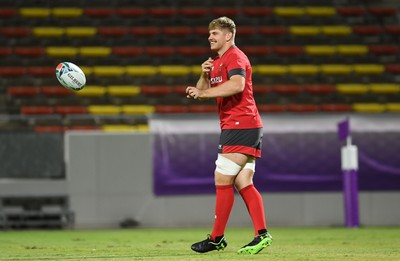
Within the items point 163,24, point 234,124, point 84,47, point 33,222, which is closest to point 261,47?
point 163,24

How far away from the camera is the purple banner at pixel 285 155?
1244cm

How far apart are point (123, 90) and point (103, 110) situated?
803 mm

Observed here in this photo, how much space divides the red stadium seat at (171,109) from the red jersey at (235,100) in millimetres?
8375

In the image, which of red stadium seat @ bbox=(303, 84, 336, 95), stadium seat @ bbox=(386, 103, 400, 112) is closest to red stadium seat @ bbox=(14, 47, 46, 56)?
red stadium seat @ bbox=(303, 84, 336, 95)

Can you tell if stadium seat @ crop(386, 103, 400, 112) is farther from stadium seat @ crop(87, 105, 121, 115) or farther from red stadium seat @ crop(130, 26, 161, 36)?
stadium seat @ crop(87, 105, 121, 115)

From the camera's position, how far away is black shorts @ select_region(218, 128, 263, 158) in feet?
21.3

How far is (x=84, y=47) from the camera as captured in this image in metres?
16.7

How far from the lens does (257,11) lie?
59.2 feet

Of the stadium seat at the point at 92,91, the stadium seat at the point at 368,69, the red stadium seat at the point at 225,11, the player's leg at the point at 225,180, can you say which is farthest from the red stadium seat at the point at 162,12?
the player's leg at the point at 225,180

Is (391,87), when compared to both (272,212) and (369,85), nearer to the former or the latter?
(369,85)

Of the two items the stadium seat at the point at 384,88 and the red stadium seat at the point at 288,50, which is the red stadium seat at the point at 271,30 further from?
the stadium seat at the point at 384,88

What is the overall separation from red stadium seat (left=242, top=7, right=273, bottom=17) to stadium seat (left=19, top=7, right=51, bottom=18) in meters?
4.23

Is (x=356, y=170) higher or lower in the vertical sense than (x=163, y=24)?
lower

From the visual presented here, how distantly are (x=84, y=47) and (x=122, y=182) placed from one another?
5006 mm
